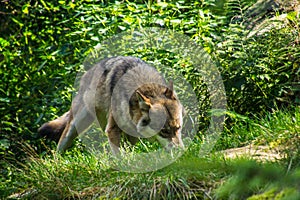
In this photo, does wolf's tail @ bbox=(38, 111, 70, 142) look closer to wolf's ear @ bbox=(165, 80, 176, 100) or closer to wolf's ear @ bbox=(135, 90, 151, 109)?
wolf's ear @ bbox=(135, 90, 151, 109)

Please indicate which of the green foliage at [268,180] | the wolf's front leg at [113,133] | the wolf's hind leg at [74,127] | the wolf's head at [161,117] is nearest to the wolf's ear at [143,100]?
the wolf's head at [161,117]

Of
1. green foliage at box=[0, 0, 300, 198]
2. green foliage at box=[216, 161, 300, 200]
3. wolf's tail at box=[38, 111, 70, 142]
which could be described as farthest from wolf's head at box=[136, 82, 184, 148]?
green foliage at box=[216, 161, 300, 200]

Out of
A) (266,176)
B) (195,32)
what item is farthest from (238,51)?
(266,176)

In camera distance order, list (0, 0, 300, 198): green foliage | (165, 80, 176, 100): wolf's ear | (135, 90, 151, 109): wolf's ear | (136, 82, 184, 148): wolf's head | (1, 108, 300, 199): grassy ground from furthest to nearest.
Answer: (165, 80, 176, 100): wolf's ear → (135, 90, 151, 109): wolf's ear → (136, 82, 184, 148): wolf's head → (0, 0, 300, 198): green foliage → (1, 108, 300, 199): grassy ground

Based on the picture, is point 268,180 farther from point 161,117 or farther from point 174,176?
point 161,117

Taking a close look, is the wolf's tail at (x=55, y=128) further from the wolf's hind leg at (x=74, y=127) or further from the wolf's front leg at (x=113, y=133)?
the wolf's front leg at (x=113, y=133)

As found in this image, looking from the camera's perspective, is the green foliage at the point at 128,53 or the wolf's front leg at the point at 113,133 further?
the wolf's front leg at the point at 113,133

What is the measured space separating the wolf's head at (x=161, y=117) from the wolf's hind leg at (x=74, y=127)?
4.00ft

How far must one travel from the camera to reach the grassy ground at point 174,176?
4.19 metres

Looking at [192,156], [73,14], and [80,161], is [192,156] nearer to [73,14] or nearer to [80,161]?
[80,161]

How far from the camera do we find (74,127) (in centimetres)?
722

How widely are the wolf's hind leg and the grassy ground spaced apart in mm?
985

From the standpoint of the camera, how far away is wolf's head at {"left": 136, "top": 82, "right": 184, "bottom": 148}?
575cm

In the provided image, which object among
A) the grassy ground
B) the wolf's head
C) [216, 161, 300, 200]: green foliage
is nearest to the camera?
[216, 161, 300, 200]: green foliage
